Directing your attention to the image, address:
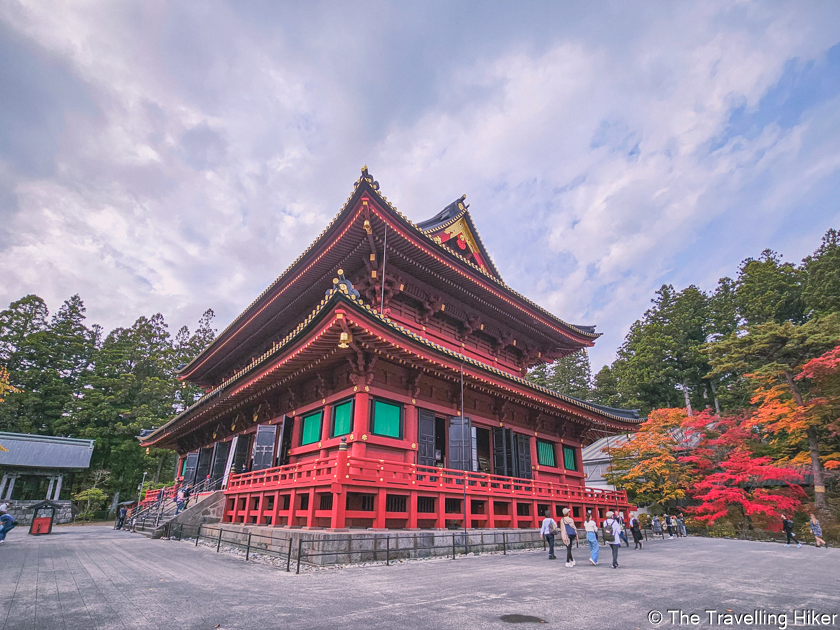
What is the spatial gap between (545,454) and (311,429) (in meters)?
12.5

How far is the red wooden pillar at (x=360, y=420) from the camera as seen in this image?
14.1 metres

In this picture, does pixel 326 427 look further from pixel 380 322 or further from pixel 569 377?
pixel 569 377

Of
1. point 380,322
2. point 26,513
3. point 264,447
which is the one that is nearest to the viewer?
point 380,322

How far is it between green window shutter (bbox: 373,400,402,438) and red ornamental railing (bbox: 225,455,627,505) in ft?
5.03

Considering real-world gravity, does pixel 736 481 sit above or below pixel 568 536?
above

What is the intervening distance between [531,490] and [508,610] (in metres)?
13.1

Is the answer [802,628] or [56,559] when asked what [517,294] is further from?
[56,559]

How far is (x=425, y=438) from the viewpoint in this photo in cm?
1636

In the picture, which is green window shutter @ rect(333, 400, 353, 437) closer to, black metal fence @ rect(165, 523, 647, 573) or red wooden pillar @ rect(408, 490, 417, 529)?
→ red wooden pillar @ rect(408, 490, 417, 529)

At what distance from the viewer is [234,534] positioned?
50.3 feet

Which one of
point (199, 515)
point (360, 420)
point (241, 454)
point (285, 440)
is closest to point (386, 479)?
point (360, 420)

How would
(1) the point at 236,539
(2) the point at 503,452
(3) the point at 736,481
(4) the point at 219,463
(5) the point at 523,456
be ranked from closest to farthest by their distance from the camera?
(1) the point at 236,539, (2) the point at 503,452, (5) the point at 523,456, (4) the point at 219,463, (3) the point at 736,481

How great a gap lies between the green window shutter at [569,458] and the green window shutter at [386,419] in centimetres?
1221

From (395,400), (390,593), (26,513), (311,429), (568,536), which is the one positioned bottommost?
(26,513)
